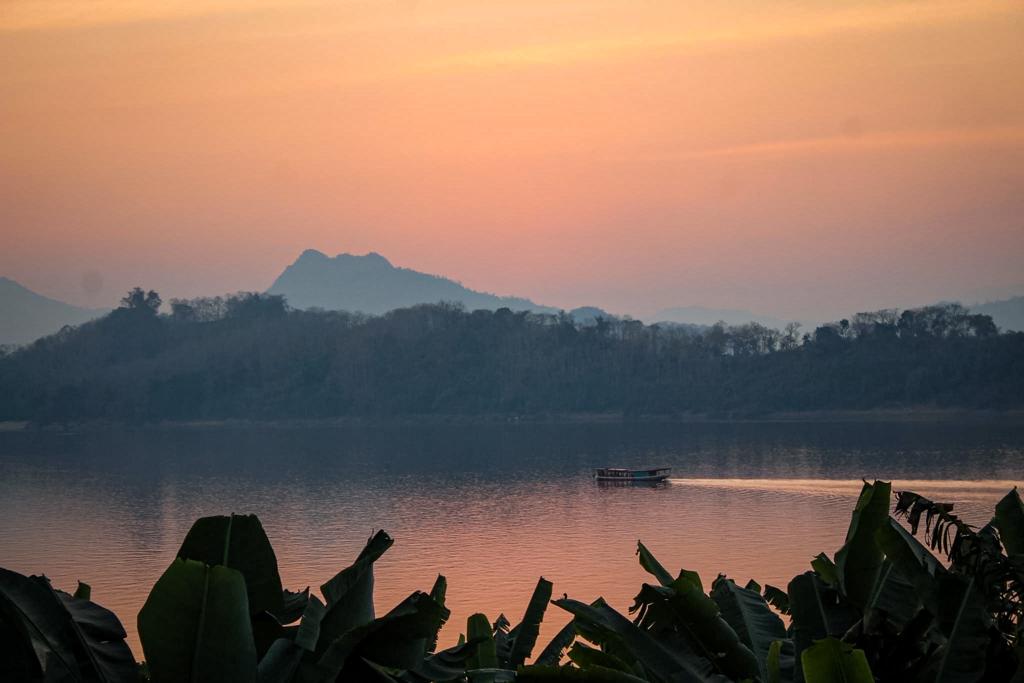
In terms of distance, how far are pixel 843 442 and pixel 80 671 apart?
96.5 meters

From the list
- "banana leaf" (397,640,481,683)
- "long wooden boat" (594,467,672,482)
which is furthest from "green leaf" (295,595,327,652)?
"long wooden boat" (594,467,672,482)

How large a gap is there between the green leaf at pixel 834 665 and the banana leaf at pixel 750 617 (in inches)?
48.7

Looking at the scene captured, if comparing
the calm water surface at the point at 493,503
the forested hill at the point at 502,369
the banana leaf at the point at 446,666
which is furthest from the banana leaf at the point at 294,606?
the forested hill at the point at 502,369

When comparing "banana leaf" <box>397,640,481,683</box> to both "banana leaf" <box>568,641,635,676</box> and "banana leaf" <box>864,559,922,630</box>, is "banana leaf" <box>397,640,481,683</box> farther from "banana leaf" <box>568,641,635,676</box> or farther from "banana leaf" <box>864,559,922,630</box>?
"banana leaf" <box>864,559,922,630</box>

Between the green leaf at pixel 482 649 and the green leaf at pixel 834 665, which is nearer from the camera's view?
the green leaf at pixel 834 665

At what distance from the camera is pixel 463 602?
36.2 meters

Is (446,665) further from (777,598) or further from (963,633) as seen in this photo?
(777,598)

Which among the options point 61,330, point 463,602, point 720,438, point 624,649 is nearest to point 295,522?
point 463,602

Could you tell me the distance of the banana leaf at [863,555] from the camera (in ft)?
17.9

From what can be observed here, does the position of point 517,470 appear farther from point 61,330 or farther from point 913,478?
point 61,330

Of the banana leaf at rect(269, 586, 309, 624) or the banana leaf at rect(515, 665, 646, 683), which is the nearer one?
the banana leaf at rect(515, 665, 646, 683)

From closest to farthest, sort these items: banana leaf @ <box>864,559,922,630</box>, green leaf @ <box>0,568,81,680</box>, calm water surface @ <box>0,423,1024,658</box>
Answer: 1. green leaf @ <box>0,568,81,680</box>
2. banana leaf @ <box>864,559,922,630</box>
3. calm water surface @ <box>0,423,1024,658</box>

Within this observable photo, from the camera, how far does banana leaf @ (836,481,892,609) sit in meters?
5.47

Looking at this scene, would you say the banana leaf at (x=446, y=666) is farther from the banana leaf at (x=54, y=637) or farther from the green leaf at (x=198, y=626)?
the banana leaf at (x=54, y=637)
